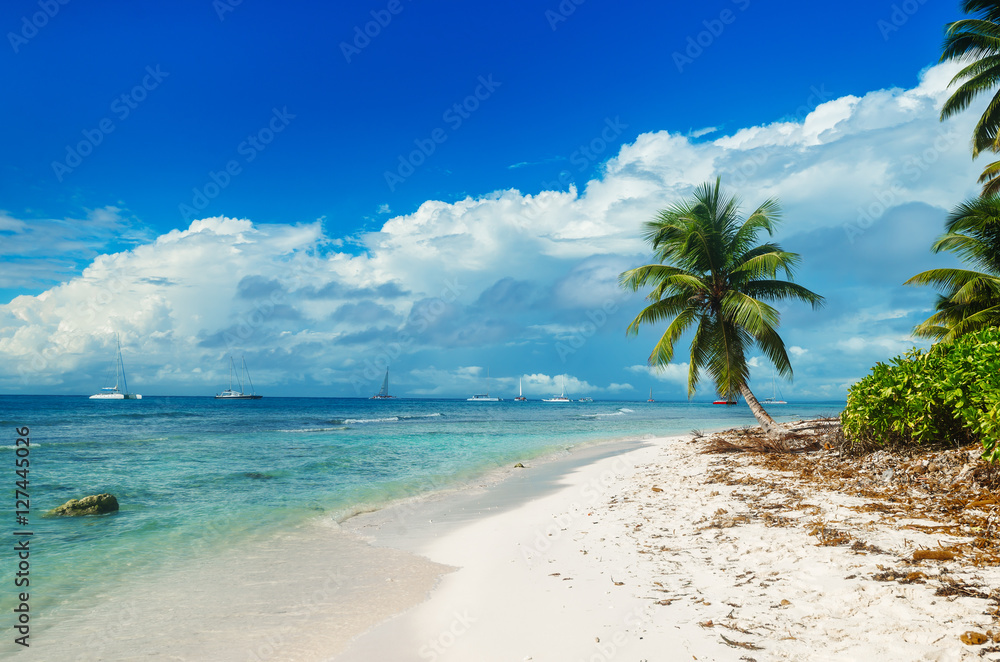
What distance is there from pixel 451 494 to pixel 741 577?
845cm

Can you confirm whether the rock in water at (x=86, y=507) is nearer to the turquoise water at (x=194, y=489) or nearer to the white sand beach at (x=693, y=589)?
the turquoise water at (x=194, y=489)

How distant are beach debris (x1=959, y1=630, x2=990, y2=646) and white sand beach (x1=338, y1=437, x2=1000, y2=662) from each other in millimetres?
38

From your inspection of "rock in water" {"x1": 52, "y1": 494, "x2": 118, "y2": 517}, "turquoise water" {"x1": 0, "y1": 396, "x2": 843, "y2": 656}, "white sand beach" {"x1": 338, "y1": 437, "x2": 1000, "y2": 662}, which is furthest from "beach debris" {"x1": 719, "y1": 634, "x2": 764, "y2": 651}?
"rock in water" {"x1": 52, "y1": 494, "x2": 118, "y2": 517}

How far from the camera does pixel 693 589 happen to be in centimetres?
469

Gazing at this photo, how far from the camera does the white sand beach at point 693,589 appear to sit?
360 cm

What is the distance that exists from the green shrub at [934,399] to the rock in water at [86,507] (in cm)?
1487

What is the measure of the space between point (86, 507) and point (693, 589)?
11.7m

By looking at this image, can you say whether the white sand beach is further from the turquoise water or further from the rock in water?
the rock in water

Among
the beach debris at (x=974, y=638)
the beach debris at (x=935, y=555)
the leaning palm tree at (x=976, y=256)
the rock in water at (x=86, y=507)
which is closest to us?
the beach debris at (x=974, y=638)

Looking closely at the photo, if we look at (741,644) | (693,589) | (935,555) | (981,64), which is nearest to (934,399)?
(935,555)

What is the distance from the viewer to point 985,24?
1563cm

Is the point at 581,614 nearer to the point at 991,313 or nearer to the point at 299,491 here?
the point at 299,491

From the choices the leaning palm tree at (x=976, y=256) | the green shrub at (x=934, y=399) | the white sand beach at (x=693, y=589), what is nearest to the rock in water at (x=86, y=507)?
the white sand beach at (x=693, y=589)

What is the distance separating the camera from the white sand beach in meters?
3.60
